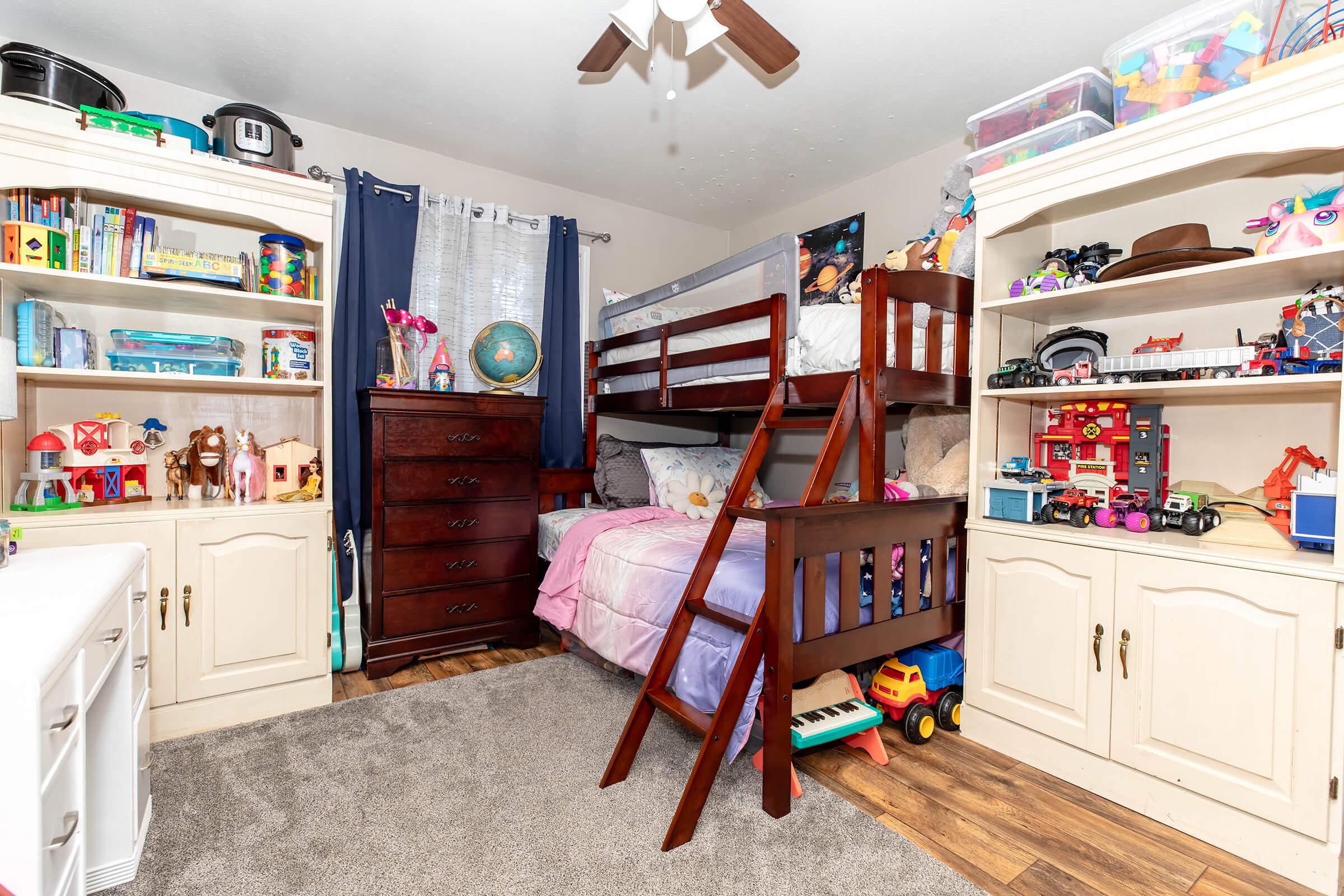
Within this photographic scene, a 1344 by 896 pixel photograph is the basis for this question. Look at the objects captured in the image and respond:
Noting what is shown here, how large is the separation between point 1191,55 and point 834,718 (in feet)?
7.07

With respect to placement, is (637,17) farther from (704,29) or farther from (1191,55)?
(1191,55)

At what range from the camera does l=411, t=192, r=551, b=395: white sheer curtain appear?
126 inches

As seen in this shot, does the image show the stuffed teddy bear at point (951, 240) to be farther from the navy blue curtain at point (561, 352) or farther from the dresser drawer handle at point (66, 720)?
the dresser drawer handle at point (66, 720)

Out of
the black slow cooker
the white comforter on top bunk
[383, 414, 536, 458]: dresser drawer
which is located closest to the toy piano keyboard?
the white comforter on top bunk

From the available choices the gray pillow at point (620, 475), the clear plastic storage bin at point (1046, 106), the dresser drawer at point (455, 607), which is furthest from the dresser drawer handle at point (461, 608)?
the clear plastic storage bin at point (1046, 106)

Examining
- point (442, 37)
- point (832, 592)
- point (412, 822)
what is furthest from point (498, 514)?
point (442, 37)

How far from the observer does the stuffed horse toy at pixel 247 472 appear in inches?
94.9

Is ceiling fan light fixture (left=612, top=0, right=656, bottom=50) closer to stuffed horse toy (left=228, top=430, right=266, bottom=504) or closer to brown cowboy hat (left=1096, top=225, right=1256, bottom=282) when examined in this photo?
brown cowboy hat (left=1096, top=225, right=1256, bottom=282)

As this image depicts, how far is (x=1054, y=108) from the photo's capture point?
2.03 meters

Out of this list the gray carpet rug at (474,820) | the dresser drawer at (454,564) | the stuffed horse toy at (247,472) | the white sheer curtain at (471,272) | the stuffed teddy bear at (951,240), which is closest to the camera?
the gray carpet rug at (474,820)

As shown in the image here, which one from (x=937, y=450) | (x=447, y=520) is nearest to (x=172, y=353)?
(x=447, y=520)

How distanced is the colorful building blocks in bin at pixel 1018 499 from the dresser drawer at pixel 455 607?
2.07 metres

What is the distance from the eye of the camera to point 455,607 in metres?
2.86

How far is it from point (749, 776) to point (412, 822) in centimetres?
96
